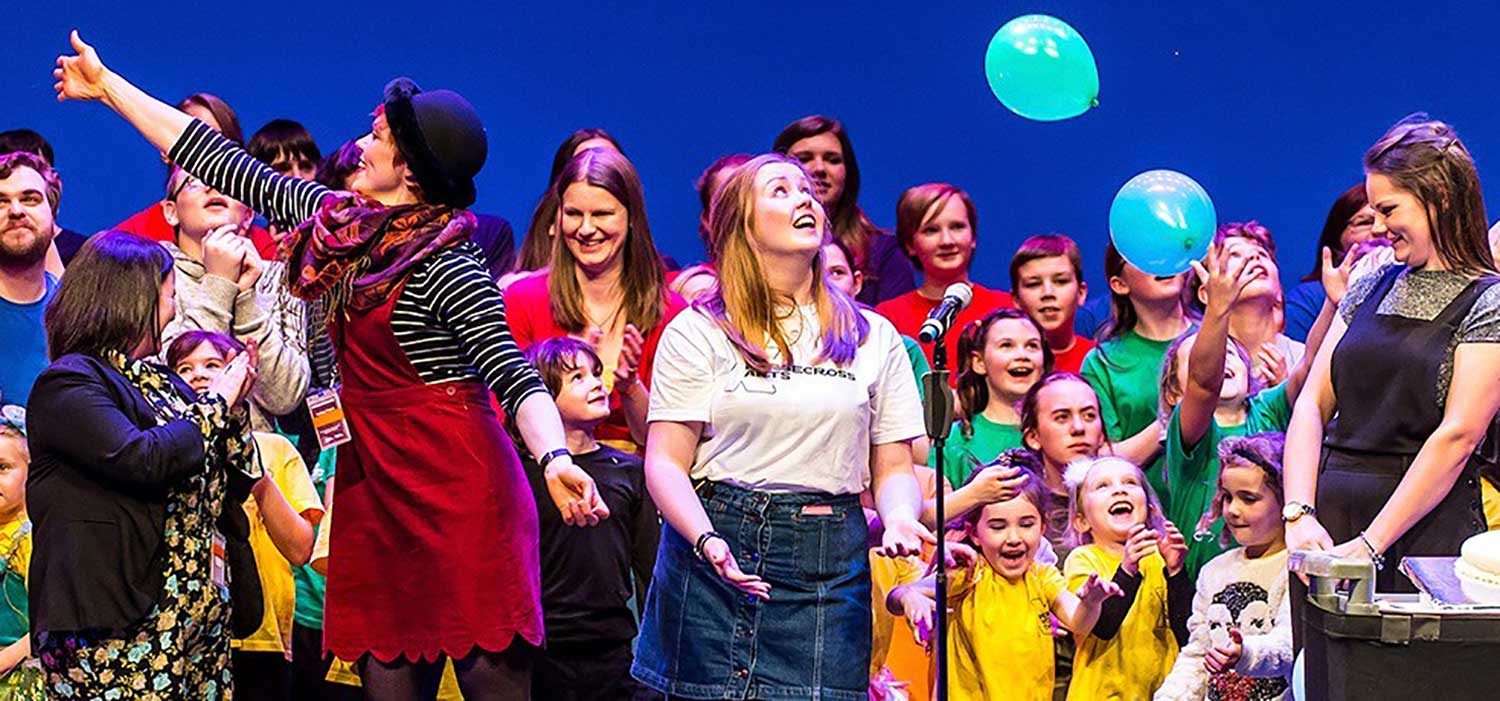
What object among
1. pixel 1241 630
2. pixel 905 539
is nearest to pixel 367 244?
pixel 905 539

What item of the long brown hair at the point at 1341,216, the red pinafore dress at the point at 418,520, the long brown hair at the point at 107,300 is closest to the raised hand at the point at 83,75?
the long brown hair at the point at 107,300

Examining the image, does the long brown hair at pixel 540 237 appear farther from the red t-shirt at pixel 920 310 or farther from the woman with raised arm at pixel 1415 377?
the woman with raised arm at pixel 1415 377

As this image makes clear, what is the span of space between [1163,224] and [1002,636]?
3.47ft

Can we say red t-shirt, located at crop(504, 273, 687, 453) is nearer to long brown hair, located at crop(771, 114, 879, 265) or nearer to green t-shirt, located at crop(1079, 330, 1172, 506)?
long brown hair, located at crop(771, 114, 879, 265)

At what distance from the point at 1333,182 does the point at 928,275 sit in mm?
1747

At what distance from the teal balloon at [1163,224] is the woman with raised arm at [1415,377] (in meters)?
0.77

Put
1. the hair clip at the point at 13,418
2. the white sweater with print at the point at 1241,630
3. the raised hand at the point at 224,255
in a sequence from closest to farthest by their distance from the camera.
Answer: the white sweater with print at the point at 1241,630 < the hair clip at the point at 13,418 < the raised hand at the point at 224,255

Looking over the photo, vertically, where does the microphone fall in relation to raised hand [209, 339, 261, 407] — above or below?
above

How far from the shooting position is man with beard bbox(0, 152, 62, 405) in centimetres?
495

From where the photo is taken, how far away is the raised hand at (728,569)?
3.49m

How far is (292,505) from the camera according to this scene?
471 centimetres

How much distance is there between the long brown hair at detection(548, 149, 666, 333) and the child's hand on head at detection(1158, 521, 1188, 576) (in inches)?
50.9

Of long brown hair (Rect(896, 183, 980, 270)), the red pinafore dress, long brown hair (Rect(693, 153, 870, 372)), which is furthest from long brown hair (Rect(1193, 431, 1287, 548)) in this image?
the red pinafore dress

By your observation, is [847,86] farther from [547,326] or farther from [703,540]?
[703,540]
